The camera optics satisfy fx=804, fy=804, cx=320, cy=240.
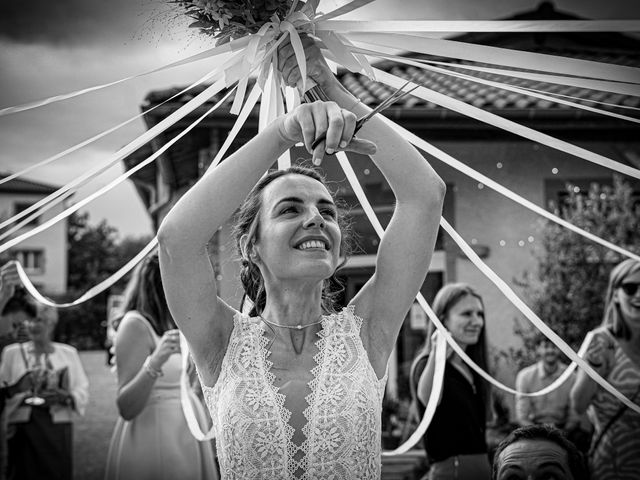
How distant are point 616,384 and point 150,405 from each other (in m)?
2.32

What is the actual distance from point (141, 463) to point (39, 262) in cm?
845

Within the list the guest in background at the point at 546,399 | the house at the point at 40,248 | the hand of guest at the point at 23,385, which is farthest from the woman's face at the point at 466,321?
the house at the point at 40,248

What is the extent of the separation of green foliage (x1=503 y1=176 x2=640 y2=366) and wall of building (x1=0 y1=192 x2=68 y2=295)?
6330 millimetres

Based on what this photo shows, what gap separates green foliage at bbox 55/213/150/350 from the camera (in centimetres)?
1036

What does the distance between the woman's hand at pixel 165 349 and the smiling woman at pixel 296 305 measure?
1599mm

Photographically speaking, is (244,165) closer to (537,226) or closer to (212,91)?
(212,91)

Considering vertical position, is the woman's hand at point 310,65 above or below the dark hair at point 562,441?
above

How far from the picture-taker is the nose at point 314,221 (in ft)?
6.48

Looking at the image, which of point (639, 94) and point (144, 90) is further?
point (144, 90)

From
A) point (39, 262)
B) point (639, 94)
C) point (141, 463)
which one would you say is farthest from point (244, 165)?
point (39, 262)

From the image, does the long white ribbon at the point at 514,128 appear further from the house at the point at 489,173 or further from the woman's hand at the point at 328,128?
the house at the point at 489,173

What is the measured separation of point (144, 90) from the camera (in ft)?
22.7

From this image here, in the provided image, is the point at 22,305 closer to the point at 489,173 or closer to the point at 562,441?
the point at 562,441

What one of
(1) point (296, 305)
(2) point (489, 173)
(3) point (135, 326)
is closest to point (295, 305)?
(1) point (296, 305)
